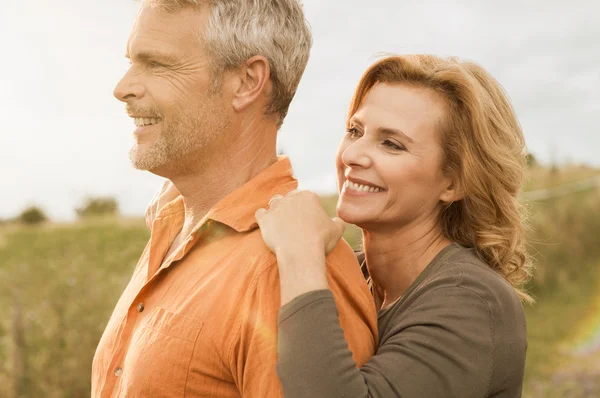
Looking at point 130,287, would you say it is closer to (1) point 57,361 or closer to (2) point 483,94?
(2) point 483,94

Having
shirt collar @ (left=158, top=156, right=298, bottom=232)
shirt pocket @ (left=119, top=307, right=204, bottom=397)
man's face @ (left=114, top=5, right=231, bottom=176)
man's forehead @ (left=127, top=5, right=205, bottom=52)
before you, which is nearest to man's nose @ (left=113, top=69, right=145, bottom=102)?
man's face @ (left=114, top=5, right=231, bottom=176)

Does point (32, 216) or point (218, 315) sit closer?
point (218, 315)

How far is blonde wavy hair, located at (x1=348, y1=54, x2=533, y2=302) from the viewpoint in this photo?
2.85 meters

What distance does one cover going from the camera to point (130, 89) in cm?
252

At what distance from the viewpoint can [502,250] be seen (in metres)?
3.00

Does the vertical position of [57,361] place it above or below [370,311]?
below

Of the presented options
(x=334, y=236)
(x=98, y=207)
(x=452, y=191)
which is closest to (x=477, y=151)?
(x=452, y=191)

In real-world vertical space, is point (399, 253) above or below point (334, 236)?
below

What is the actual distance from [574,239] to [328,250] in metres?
12.1

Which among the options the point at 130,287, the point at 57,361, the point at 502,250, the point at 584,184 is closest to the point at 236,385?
the point at 130,287

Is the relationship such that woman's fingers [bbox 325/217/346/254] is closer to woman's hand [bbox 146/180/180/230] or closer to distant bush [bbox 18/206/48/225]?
woman's hand [bbox 146/180/180/230]

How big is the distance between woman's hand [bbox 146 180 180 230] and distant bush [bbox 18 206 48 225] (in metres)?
12.1

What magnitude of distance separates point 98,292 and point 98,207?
8.03m

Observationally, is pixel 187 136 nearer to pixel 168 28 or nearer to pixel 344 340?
pixel 168 28
